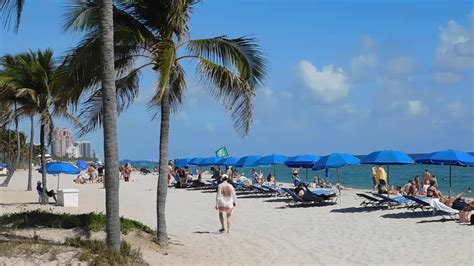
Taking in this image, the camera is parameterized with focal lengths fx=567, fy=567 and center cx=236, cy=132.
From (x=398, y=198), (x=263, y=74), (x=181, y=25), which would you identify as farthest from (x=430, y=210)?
(x=181, y=25)

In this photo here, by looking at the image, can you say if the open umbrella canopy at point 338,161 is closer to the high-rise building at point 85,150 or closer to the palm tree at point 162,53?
the palm tree at point 162,53

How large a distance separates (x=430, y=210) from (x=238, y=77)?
8.52 m

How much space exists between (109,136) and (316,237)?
563 cm

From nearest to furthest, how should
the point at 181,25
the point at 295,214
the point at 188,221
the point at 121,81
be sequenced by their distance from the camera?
1. the point at 181,25
2. the point at 121,81
3. the point at 188,221
4. the point at 295,214

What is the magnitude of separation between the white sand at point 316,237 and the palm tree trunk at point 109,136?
1.12 metres

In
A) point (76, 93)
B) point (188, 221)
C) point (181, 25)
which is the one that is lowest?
point (188, 221)

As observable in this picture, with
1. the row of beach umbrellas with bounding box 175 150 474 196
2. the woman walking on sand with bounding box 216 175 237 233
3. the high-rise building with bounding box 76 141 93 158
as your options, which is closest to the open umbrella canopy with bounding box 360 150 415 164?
the row of beach umbrellas with bounding box 175 150 474 196

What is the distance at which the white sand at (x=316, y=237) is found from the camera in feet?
31.3

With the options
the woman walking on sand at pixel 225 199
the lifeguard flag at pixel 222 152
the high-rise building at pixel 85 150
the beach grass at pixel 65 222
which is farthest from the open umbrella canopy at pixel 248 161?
the high-rise building at pixel 85 150

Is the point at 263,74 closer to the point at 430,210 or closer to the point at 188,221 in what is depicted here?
the point at 188,221

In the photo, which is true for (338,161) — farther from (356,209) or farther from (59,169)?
(59,169)

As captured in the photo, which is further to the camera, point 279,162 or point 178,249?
point 279,162

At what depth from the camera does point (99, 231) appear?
1034 centimetres

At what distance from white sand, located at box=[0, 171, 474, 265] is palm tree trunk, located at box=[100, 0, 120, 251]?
112 centimetres
